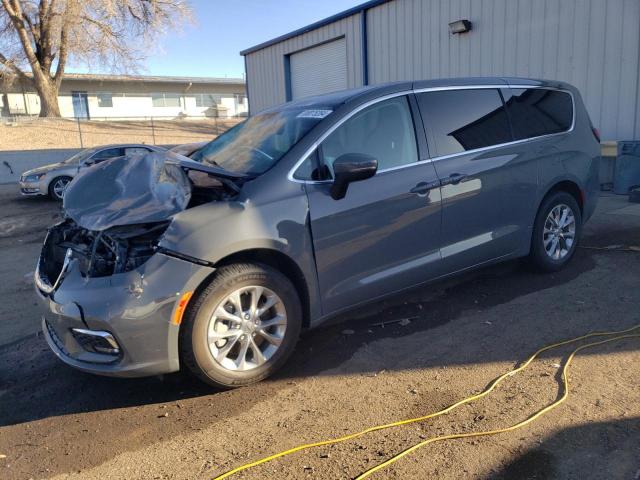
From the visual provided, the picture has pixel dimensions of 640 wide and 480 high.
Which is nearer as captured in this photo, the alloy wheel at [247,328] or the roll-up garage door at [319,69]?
the alloy wheel at [247,328]

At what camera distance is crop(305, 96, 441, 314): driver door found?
3.69m

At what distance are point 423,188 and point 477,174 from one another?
24.4 inches

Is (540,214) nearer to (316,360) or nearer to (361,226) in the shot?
(361,226)

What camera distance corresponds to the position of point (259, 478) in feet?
8.54

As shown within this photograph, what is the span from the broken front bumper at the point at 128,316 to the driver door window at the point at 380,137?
51.8 inches

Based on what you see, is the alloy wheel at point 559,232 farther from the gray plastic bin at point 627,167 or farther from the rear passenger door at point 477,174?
the gray plastic bin at point 627,167

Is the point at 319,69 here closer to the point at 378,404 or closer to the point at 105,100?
the point at 378,404

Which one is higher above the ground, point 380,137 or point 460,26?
point 460,26

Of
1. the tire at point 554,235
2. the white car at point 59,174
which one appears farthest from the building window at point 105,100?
the tire at point 554,235

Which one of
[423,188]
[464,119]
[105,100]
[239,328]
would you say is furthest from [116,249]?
[105,100]

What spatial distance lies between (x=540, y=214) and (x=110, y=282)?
12.5 feet

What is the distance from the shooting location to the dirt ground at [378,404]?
2697mm

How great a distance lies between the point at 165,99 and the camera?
43531 millimetres

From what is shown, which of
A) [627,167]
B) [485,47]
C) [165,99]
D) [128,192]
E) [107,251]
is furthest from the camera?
[165,99]
